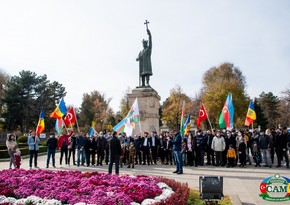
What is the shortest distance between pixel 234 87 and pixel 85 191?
5144 cm

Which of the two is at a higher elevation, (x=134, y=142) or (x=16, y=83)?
(x=16, y=83)

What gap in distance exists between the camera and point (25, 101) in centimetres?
5953

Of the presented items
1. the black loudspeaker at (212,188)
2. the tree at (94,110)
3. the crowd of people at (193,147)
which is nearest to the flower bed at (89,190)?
the black loudspeaker at (212,188)

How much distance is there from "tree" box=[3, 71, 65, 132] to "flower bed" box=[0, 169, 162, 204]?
5123cm

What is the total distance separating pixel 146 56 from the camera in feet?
77.4

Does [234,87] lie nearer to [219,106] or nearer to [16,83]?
[219,106]

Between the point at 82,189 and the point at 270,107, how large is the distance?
8481 cm

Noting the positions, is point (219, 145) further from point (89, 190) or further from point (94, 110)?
point (94, 110)

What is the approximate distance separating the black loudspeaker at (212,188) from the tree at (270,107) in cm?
7824

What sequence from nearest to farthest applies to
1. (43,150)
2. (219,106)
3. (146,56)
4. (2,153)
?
1. (146,56)
2. (2,153)
3. (43,150)
4. (219,106)

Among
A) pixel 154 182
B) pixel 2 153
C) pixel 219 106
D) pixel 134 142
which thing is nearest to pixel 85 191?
pixel 154 182

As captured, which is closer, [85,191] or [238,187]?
[85,191]

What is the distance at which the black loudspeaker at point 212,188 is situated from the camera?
24.1 feet

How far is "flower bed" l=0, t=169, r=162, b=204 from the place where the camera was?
753 cm
